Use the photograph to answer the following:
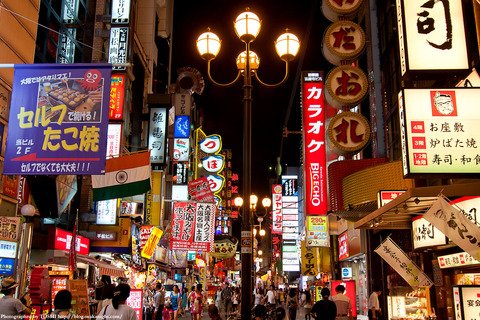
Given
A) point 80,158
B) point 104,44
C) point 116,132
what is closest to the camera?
point 80,158

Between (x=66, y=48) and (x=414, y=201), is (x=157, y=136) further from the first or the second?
(x=414, y=201)

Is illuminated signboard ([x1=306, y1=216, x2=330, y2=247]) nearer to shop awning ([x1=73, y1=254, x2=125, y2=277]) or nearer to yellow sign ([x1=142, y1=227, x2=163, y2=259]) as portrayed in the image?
yellow sign ([x1=142, y1=227, x2=163, y2=259])

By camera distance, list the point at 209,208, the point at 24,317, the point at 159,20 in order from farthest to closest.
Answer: the point at 159,20
the point at 209,208
the point at 24,317

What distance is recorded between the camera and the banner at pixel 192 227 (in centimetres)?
2058

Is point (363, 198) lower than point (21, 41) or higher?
lower

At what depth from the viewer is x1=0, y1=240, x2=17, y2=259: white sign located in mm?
11562

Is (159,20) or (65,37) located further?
(159,20)

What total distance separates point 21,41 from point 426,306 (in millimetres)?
13170

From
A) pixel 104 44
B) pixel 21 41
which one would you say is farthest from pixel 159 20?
pixel 21 41

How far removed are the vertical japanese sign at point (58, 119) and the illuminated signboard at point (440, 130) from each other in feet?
19.7

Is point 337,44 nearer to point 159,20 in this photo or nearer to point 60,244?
point 60,244

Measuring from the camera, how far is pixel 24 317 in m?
8.68

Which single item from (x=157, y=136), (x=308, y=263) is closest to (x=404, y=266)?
(x=157, y=136)

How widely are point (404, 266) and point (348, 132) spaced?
8284mm
